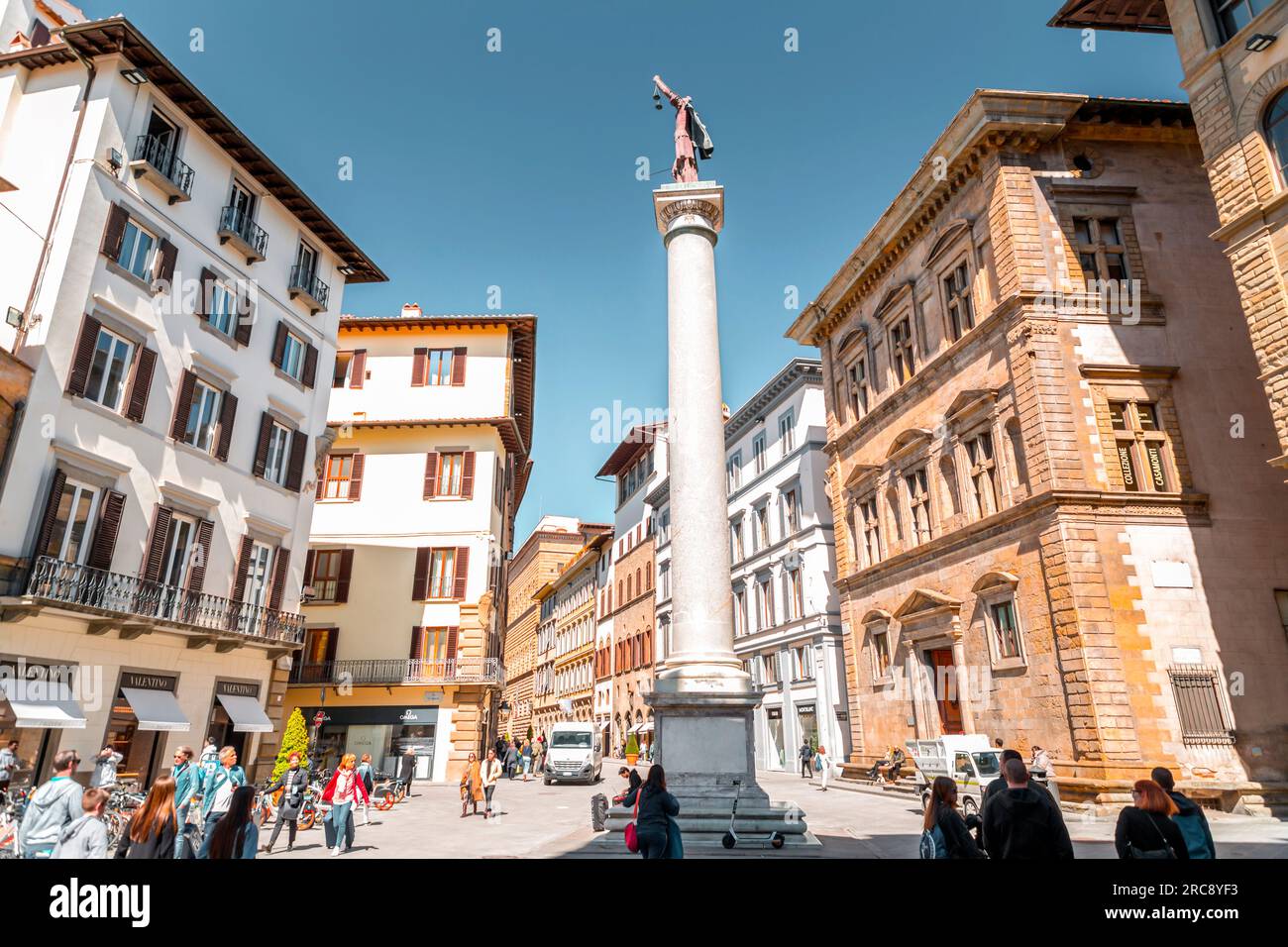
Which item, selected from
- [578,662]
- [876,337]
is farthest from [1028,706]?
[578,662]

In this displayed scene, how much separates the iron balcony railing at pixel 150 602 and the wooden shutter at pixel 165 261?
7963mm

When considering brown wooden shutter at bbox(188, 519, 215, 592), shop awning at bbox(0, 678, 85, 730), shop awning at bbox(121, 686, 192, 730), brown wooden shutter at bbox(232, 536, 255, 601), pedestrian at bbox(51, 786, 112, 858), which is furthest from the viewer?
brown wooden shutter at bbox(232, 536, 255, 601)

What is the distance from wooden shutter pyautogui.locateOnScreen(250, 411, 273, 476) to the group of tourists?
2215cm

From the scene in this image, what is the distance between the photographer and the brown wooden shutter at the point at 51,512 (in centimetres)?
1596

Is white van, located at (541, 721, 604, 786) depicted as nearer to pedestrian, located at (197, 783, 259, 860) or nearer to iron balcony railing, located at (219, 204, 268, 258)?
iron balcony railing, located at (219, 204, 268, 258)

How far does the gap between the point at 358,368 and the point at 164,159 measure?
49.9ft

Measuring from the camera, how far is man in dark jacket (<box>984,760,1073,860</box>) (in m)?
5.64

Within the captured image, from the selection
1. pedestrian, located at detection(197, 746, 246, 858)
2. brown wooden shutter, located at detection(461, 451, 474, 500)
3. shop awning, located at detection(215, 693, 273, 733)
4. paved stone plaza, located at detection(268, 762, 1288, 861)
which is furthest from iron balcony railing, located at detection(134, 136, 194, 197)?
paved stone plaza, located at detection(268, 762, 1288, 861)

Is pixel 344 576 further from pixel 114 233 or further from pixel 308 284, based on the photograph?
pixel 114 233

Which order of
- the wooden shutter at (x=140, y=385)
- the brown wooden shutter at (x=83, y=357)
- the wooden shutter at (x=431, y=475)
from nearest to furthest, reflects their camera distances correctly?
the brown wooden shutter at (x=83, y=357)
the wooden shutter at (x=140, y=385)
the wooden shutter at (x=431, y=475)

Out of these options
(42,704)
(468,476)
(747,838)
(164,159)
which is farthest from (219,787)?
(468,476)

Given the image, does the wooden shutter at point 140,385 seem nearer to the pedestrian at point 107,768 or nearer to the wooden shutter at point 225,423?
the wooden shutter at point 225,423

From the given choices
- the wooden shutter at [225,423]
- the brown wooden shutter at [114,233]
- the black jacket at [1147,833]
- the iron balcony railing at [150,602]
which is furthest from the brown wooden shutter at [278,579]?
the black jacket at [1147,833]

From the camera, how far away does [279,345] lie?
24578 mm
